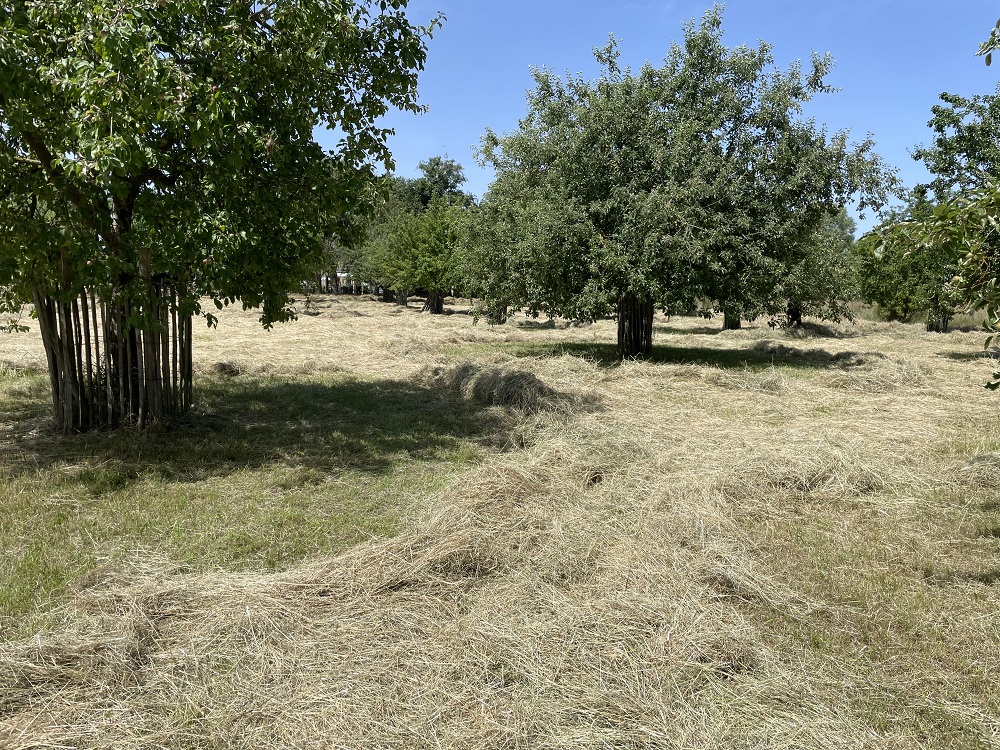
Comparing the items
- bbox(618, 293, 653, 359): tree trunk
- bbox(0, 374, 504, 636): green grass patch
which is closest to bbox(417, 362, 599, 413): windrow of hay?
bbox(0, 374, 504, 636): green grass patch

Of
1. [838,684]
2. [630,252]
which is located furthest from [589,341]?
[838,684]

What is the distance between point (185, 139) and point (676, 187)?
11055mm

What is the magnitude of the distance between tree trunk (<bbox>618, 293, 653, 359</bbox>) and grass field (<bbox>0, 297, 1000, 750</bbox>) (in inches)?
354

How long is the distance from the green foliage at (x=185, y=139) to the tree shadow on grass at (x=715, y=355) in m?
9.57

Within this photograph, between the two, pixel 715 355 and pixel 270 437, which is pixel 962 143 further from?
pixel 270 437

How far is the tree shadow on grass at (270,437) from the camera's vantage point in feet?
23.5

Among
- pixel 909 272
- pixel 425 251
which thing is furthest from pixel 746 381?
pixel 425 251

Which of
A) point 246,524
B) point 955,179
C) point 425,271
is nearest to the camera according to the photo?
point 246,524

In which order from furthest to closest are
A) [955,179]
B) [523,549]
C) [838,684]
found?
[955,179] < [523,549] < [838,684]

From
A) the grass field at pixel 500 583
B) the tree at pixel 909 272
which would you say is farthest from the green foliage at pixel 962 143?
the grass field at pixel 500 583

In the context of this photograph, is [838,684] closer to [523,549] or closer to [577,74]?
[523,549]

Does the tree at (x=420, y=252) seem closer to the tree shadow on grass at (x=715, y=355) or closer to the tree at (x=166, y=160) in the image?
the tree shadow on grass at (x=715, y=355)

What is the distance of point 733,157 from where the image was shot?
1658 centimetres

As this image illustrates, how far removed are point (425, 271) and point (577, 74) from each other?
19871 mm
